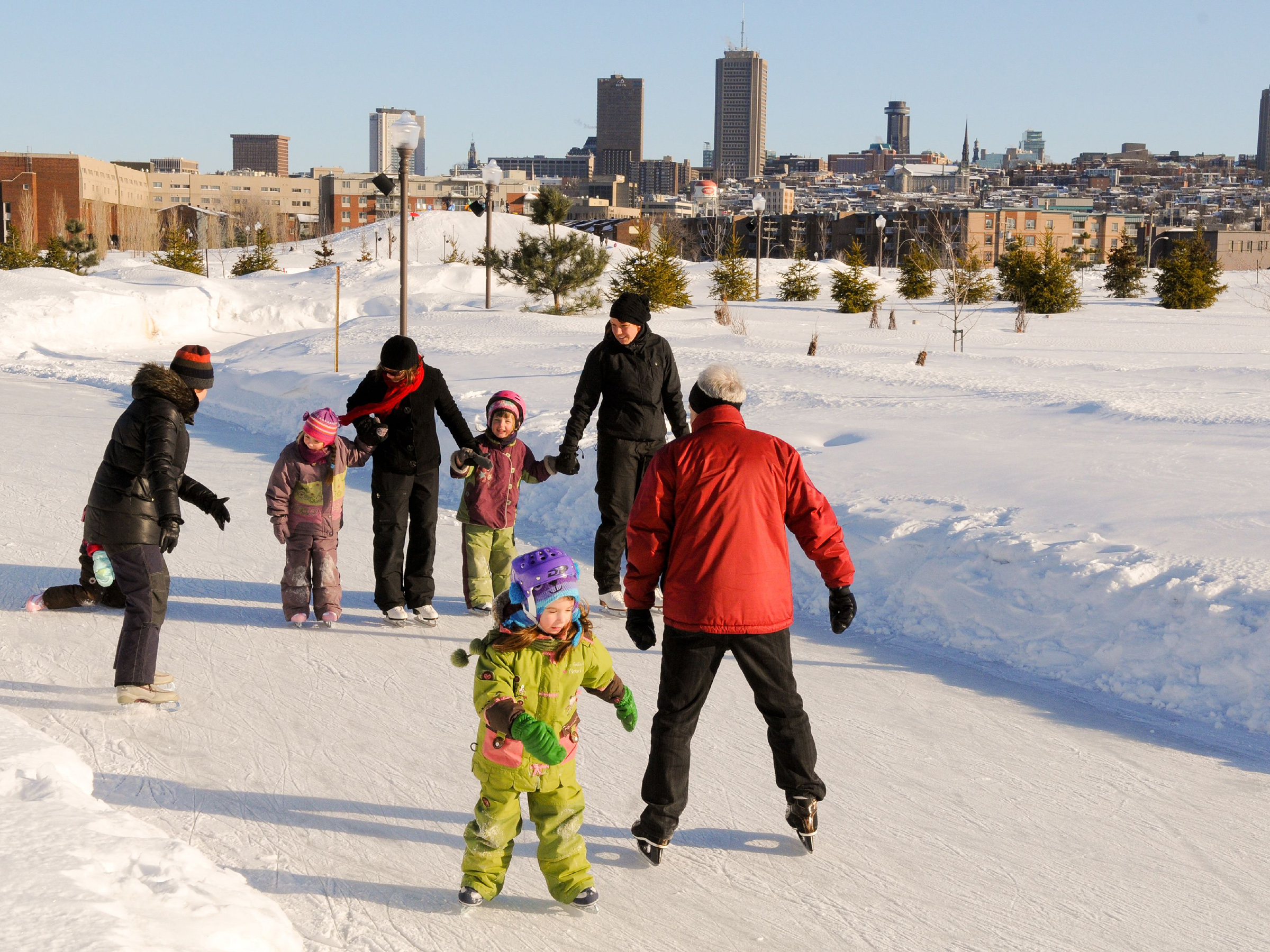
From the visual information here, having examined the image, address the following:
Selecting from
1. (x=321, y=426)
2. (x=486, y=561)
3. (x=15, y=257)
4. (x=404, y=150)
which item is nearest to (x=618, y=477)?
(x=486, y=561)

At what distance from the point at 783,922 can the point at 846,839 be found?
59 centimetres

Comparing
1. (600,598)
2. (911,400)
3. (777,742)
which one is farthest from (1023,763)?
(911,400)

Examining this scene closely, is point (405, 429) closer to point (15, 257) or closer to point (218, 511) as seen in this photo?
point (218, 511)

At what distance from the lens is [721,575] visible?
3.49 m

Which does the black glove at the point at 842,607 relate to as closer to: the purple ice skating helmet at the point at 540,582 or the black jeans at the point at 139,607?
the purple ice skating helmet at the point at 540,582

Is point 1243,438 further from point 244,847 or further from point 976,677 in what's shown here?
point 244,847

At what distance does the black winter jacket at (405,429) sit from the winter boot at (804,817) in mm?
2890

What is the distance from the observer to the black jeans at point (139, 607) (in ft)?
15.9

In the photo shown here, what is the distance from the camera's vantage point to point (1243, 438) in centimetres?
934

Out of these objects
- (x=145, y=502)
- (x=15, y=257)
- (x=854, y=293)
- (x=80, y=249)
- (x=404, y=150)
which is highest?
(x=404, y=150)

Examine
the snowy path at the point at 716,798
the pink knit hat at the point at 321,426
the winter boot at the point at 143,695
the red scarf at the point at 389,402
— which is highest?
the red scarf at the point at 389,402

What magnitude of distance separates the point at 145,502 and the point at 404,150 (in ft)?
33.7

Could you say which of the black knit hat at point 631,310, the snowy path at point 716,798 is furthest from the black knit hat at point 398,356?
the snowy path at point 716,798

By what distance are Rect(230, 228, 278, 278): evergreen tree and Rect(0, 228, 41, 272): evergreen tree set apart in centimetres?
671
